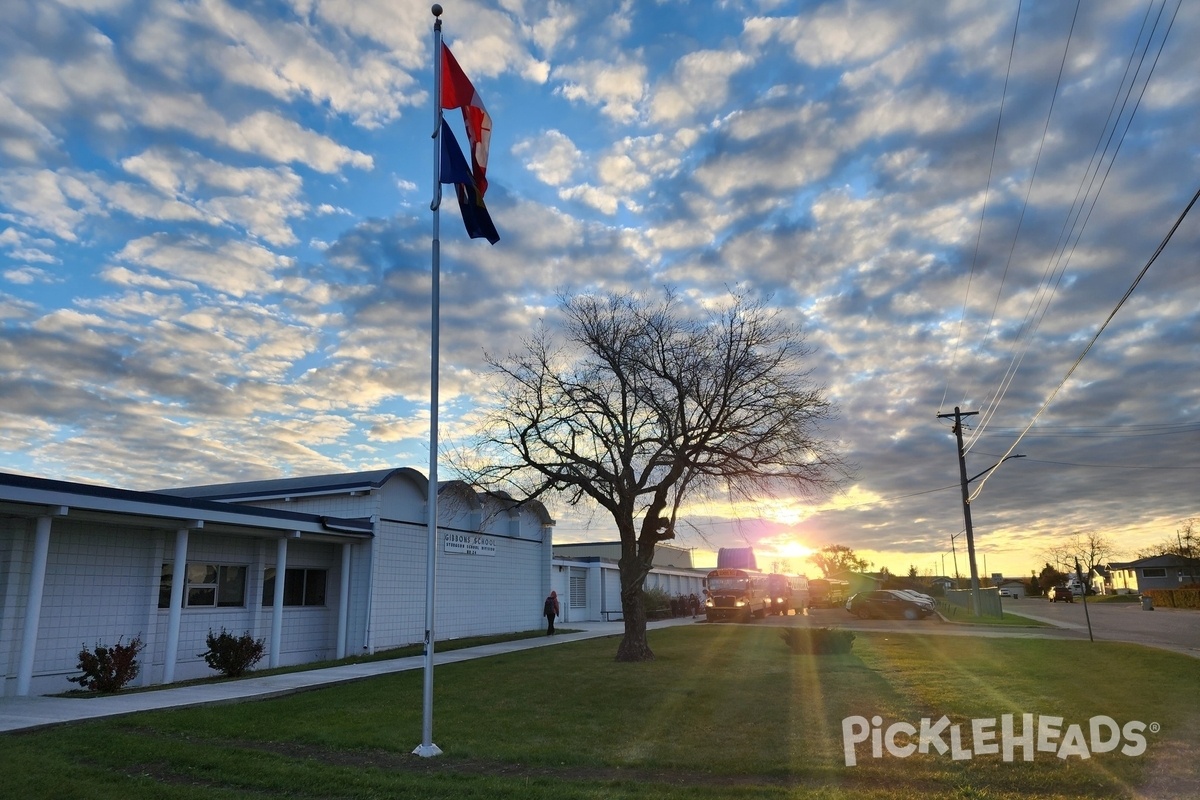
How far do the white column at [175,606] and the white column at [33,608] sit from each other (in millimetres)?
2823

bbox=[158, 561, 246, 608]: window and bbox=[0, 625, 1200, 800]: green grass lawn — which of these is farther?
bbox=[158, 561, 246, 608]: window

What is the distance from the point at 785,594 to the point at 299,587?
32.6m

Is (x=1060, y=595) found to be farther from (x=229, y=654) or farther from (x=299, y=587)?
(x=229, y=654)

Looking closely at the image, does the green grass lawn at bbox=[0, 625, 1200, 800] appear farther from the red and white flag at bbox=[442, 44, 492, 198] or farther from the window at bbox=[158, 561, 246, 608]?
the red and white flag at bbox=[442, 44, 492, 198]

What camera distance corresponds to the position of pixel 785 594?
47.5 m

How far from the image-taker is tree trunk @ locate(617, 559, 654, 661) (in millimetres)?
19438

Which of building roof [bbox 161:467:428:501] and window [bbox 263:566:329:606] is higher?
building roof [bbox 161:467:428:501]

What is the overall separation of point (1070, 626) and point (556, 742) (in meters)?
30.8

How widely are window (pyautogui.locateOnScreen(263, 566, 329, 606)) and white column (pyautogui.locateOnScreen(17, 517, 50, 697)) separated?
673 cm

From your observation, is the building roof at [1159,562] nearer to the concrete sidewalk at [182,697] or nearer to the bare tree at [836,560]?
the bare tree at [836,560]

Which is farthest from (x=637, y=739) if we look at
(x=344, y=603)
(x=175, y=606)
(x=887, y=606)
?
(x=887, y=606)

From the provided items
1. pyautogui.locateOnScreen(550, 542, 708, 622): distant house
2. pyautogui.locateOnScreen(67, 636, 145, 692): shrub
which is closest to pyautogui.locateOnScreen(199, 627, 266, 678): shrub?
pyautogui.locateOnScreen(67, 636, 145, 692): shrub

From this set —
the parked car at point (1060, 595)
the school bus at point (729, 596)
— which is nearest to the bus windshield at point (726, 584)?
the school bus at point (729, 596)

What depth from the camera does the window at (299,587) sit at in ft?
69.3
